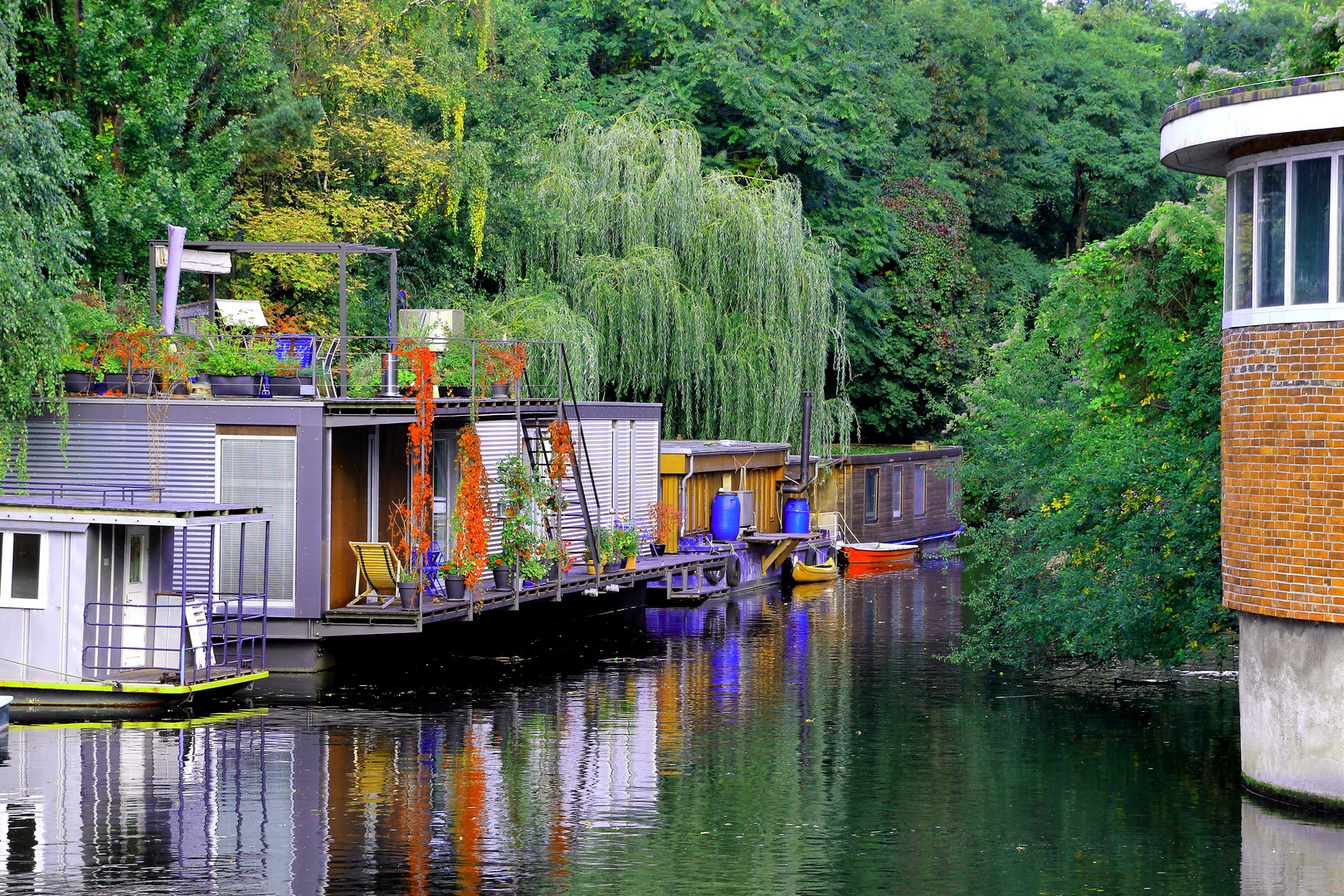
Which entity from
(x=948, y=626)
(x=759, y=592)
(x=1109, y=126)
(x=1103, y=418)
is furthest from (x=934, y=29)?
(x=1103, y=418)

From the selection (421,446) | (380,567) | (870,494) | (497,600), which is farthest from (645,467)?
(870,494)

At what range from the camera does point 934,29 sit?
56.8 metres

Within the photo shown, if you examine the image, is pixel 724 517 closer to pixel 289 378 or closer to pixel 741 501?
pixel 741 501

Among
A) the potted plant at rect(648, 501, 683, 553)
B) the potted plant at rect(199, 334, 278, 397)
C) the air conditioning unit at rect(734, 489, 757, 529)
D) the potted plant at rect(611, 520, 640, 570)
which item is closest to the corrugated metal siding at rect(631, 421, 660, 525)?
the potted plant at rect(648, 501, 683, 553)

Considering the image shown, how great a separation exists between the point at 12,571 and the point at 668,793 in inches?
359

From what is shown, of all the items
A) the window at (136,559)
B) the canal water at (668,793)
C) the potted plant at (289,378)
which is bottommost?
the canal water at (668,793)

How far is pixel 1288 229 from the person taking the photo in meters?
14.3

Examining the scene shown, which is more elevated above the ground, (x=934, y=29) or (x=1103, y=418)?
(x=934, y=29)

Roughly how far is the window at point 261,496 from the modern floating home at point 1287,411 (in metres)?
12.4

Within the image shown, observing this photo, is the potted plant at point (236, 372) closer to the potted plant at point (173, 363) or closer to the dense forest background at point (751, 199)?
the potted plant at point (173, 363)

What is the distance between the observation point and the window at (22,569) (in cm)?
1936

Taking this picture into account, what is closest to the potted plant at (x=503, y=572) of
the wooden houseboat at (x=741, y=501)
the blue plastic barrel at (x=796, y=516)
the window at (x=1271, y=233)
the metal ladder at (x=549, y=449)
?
the metal ladder at (x=549, y=449)

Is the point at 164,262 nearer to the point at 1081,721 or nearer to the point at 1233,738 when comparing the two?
the point at 1081,721

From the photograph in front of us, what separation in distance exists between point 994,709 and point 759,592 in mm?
15972
